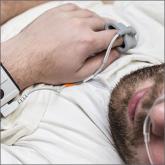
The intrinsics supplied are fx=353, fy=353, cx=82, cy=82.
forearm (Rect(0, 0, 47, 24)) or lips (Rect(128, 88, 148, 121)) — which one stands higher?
forearm (Rect(0, 0, 47, 24))

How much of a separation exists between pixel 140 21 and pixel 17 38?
1.44 feet

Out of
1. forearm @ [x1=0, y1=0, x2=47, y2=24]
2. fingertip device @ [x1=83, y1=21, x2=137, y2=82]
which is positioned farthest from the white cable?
forearm @ [x1=0, y1=0, x2=47, y2=24]

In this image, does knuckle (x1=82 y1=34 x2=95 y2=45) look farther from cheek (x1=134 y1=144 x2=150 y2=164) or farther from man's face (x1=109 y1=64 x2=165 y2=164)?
cheek (x1=134 y1=144 x2=150 y2=164)

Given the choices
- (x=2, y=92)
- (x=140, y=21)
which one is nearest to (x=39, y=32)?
(x=2, y=92)

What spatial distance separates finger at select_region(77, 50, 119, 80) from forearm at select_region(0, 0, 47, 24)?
0.41 m

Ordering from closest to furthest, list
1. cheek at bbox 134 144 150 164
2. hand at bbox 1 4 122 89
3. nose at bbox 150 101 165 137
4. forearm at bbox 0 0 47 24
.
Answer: nose at bbox 150 101 165 137, cheek at bbox 134 144 150 164, hand at bbox 1 4 122 89, forearm at bbox 0 0 47 24

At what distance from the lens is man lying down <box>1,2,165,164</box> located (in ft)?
2.96

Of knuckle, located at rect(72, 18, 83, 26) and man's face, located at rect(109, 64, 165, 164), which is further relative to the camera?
knuckle, located at rect(72, 18, 83, 26)

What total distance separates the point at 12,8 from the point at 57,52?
0.37 metres

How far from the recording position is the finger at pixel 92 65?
1.07 meters

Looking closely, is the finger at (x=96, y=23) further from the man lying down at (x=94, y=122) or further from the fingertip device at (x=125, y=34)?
the man lying down at (x=94, y=122)

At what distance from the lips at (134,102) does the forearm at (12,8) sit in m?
0.61

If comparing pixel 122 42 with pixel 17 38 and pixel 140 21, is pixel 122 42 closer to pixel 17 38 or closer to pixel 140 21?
pixel 140 21

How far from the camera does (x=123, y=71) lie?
111 centimetres
